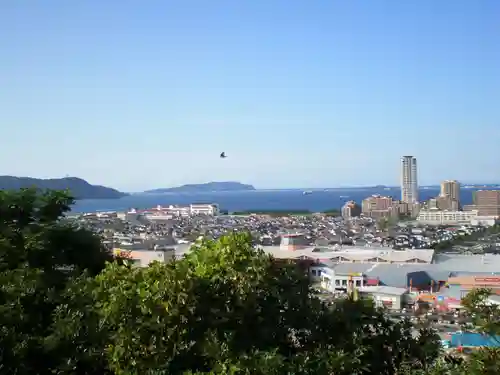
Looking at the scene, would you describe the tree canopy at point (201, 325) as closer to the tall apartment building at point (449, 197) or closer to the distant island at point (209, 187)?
the tall apartment building at point (449, 197)

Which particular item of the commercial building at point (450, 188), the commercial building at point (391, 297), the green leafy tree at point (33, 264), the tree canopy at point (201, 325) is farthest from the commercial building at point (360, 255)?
the commercial building at point (450, 188)

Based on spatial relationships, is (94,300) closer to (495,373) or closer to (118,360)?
(118,360)

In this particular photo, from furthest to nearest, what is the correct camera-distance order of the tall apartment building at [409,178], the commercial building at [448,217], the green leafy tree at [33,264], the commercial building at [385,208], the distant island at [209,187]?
the distant island at [209,187] < the tall apartment building at [409,178] < the commercial building at [385,208] < the commercial building at [448,217] < the green leafy tree at [33,264]

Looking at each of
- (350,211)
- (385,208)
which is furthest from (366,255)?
(385,208)

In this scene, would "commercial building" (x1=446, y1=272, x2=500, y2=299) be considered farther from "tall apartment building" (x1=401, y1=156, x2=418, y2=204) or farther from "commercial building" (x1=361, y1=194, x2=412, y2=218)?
"tall apartment building" (x1=401, y1=156, x2=418, y2=204)

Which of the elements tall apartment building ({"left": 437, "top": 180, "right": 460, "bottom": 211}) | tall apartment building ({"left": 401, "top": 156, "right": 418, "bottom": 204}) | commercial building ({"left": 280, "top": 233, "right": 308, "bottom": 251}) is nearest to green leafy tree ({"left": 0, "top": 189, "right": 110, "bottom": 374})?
commercial building ({"left": 280, "top": 233, "right": 308, "bottom": 251})

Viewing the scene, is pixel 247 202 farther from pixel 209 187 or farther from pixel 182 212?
pixel 209 187
